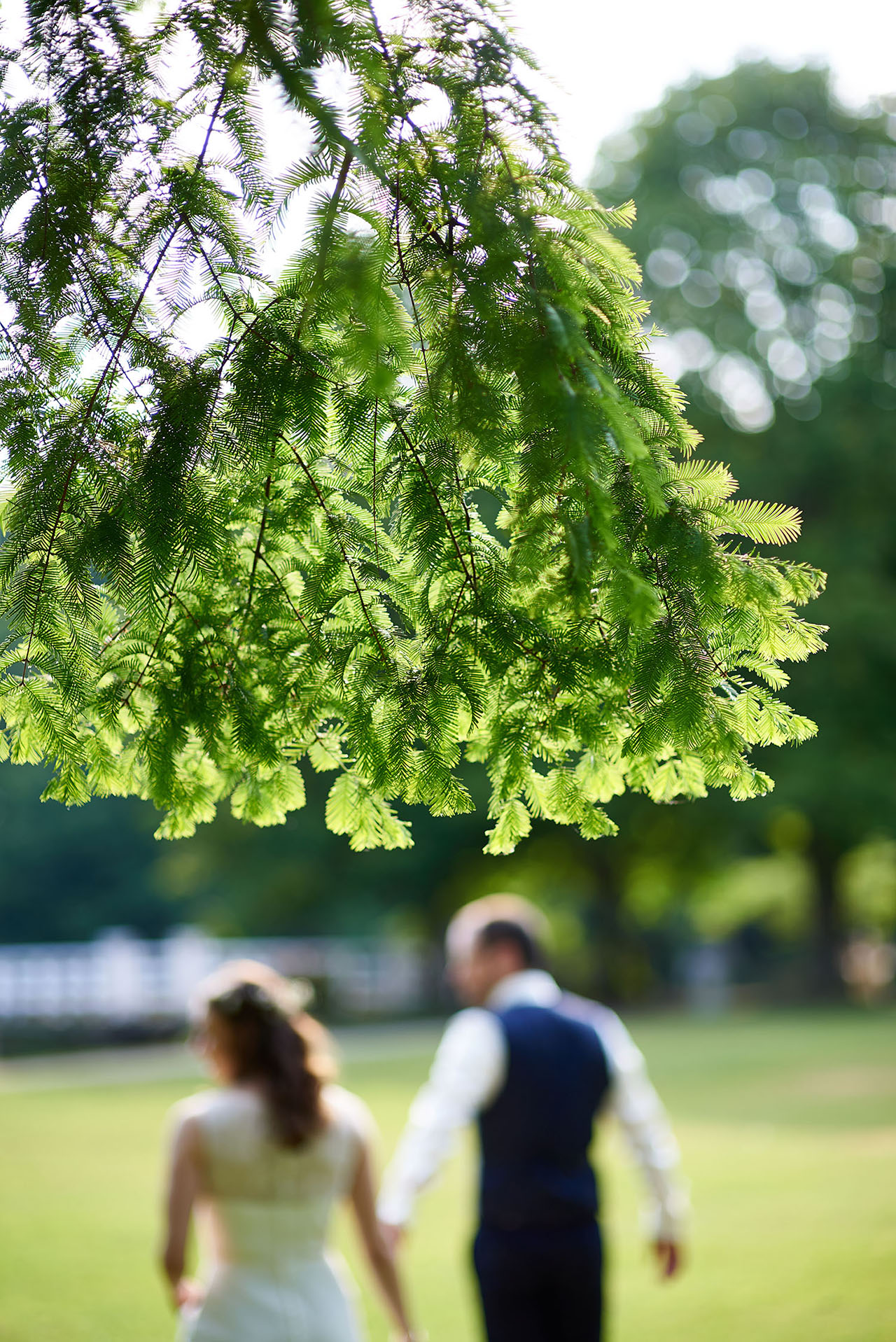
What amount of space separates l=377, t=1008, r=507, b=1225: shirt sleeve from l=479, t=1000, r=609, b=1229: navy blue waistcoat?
61mm

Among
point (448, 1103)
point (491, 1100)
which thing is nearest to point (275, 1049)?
point (448, 1103)

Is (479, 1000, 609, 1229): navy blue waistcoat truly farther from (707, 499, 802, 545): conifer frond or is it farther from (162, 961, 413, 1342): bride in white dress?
(707, 499, 802, 545): conifer frond

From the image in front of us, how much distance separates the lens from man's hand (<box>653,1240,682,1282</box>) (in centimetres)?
484

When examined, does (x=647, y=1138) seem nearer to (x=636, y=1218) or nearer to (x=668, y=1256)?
(x=668, y=1256)

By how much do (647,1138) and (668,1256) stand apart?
533 millimetres

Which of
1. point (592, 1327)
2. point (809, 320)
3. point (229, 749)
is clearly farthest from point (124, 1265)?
point (809, 320)

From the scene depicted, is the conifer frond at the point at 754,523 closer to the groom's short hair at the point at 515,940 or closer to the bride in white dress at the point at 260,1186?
the bride in white dress at the point at 260,1186

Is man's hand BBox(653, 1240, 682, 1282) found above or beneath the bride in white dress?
beneath

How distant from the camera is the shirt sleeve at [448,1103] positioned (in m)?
4.41

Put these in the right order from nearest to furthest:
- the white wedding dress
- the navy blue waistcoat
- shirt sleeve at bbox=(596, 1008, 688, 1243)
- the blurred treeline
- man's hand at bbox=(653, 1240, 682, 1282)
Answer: the white wedding dress
the navy blue waistcoat
shirt sleeve at bbox=(596, 1008, 688, 1243)
man's hand at bbox=(653, 1240, 682, 1282)
the blurred treeline

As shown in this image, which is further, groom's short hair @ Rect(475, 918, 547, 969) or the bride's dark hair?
groom's short hair @ Rect(475, 918, 547, 969)

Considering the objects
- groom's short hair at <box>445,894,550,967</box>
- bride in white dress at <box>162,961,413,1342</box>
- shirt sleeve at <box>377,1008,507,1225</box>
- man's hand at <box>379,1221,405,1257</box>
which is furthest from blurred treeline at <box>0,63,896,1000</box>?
Answer: bride in white dress at <box>162,961,413,1342</box>

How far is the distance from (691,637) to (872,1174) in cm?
1049

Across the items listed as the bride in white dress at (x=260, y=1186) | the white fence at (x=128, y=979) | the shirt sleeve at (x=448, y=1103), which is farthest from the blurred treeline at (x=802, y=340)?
the bride in white dress at (x=260, y=1186)
